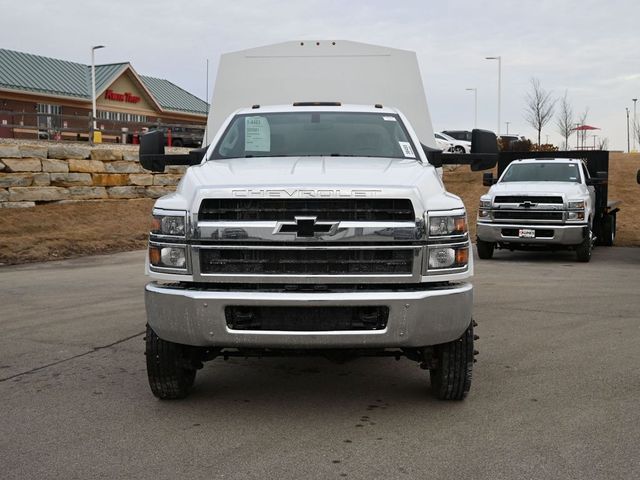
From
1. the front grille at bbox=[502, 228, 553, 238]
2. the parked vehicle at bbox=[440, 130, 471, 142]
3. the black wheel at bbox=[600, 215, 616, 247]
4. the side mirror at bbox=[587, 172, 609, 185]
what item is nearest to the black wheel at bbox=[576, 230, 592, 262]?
the front grille at bbox=[502, 228, 553, 238]

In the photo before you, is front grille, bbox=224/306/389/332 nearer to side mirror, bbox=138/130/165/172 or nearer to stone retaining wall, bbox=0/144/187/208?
side mirror, bbox=138/130/165/172

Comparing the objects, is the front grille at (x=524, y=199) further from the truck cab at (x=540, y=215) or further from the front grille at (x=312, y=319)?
the front grille at (x=312, y=319)

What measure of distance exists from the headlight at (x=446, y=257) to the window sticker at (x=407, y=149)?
1.48 meters

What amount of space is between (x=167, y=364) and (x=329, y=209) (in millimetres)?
1484

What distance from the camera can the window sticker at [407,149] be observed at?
20.6ft

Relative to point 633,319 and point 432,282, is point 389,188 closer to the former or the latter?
point 432,282

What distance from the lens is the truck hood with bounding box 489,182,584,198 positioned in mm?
14727

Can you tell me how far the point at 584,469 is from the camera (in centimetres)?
409

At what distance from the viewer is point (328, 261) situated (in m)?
4.81

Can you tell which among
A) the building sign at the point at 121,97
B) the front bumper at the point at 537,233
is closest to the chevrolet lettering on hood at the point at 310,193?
the front bumper at the point at 537,233

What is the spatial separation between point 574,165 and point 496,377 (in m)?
11.0

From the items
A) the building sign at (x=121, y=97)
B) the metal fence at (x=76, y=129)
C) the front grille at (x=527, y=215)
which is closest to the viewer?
the front grille at (x=527, y=215)

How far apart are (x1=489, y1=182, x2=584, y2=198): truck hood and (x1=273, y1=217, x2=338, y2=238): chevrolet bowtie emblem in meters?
10.7

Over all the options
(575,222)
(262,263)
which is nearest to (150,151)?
(262,263)
